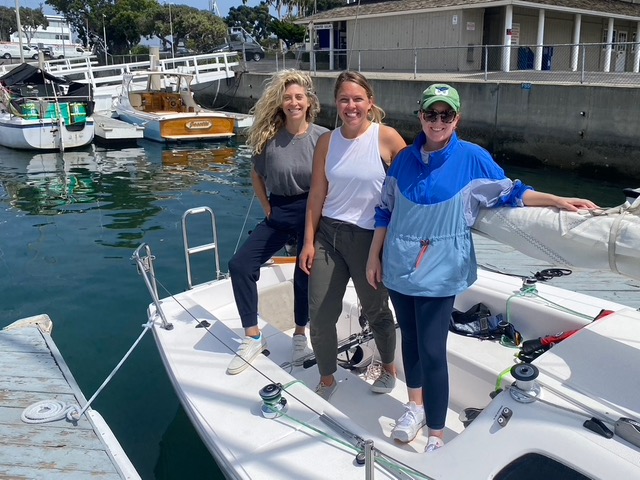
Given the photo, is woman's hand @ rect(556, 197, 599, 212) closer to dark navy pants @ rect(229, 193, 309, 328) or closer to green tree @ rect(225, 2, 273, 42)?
dark navy pants @ rect(229, 193, 309, 328)

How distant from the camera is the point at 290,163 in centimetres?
340

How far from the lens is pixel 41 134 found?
17.6 meters

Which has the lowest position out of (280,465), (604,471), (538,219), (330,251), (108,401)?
(108,401)

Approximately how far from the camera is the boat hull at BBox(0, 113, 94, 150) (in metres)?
17.4

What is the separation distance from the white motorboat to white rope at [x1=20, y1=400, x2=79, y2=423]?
75 cm

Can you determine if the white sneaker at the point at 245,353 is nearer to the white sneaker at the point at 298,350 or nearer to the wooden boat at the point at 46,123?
the white sneaker at the point at 298,350

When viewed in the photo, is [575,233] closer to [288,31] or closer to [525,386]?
[525,386]

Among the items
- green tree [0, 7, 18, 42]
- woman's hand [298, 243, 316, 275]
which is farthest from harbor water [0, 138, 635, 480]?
green tree [0, 7, 18, 42]

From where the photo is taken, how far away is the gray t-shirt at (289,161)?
11.2 feet

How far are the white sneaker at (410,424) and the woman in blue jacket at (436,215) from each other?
19cm

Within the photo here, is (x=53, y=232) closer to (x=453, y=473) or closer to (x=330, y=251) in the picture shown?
(x=330, y=251)

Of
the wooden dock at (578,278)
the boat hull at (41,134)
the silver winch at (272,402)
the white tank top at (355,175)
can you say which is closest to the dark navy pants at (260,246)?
the white tank top at (355,175)

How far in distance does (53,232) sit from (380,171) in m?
8.54

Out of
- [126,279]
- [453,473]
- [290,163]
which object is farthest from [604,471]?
[126,279]
